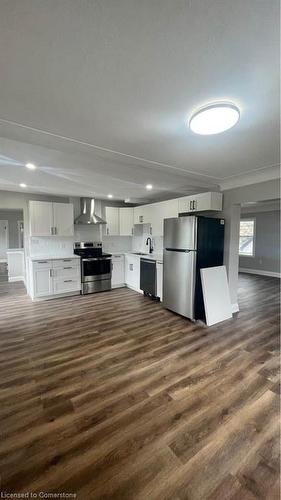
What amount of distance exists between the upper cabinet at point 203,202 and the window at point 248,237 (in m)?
4.57

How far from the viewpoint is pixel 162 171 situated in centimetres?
312

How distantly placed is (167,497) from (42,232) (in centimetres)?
462

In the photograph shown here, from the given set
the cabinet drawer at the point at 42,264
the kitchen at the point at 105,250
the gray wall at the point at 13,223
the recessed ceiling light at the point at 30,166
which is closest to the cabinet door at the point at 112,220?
the kitchen at the point at 105,250

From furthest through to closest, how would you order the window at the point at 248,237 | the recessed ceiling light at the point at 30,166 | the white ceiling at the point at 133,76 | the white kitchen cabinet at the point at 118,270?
1. the window at the point at 248,237
2. the white kitchen cabinet at the point at 118,270
3. the recessed ceiling light at the point at 30,166
4. the white ceiling at the point at 133,76

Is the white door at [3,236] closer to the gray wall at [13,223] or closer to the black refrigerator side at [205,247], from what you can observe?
the gray wall at [13,223]

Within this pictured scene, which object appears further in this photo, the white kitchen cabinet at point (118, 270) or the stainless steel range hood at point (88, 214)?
the white kitchen cabinet at point (118, 270)

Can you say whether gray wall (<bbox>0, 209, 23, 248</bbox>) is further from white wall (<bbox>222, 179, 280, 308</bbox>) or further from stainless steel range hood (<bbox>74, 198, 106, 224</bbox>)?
white wall (<bbox>222, 179, 280, 308</bbox>)

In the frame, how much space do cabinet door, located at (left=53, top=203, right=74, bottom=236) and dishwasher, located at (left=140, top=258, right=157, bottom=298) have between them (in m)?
1.92

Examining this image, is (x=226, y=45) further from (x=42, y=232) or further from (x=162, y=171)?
(x=42, y=232)

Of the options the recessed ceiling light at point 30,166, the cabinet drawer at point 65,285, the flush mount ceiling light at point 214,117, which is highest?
the recessed ceiling light at point 30,166

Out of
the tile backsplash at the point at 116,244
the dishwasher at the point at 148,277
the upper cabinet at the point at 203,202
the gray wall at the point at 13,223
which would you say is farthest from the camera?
the gray wall at the point at 13,223

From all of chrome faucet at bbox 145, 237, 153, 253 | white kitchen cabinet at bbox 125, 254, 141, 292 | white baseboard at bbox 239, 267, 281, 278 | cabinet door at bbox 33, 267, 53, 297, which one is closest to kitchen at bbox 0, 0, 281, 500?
cabinet door at bbox 33, 267, 53, 297

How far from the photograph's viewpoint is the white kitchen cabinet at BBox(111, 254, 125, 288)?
17.9 ft

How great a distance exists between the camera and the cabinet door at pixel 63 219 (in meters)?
4.82
